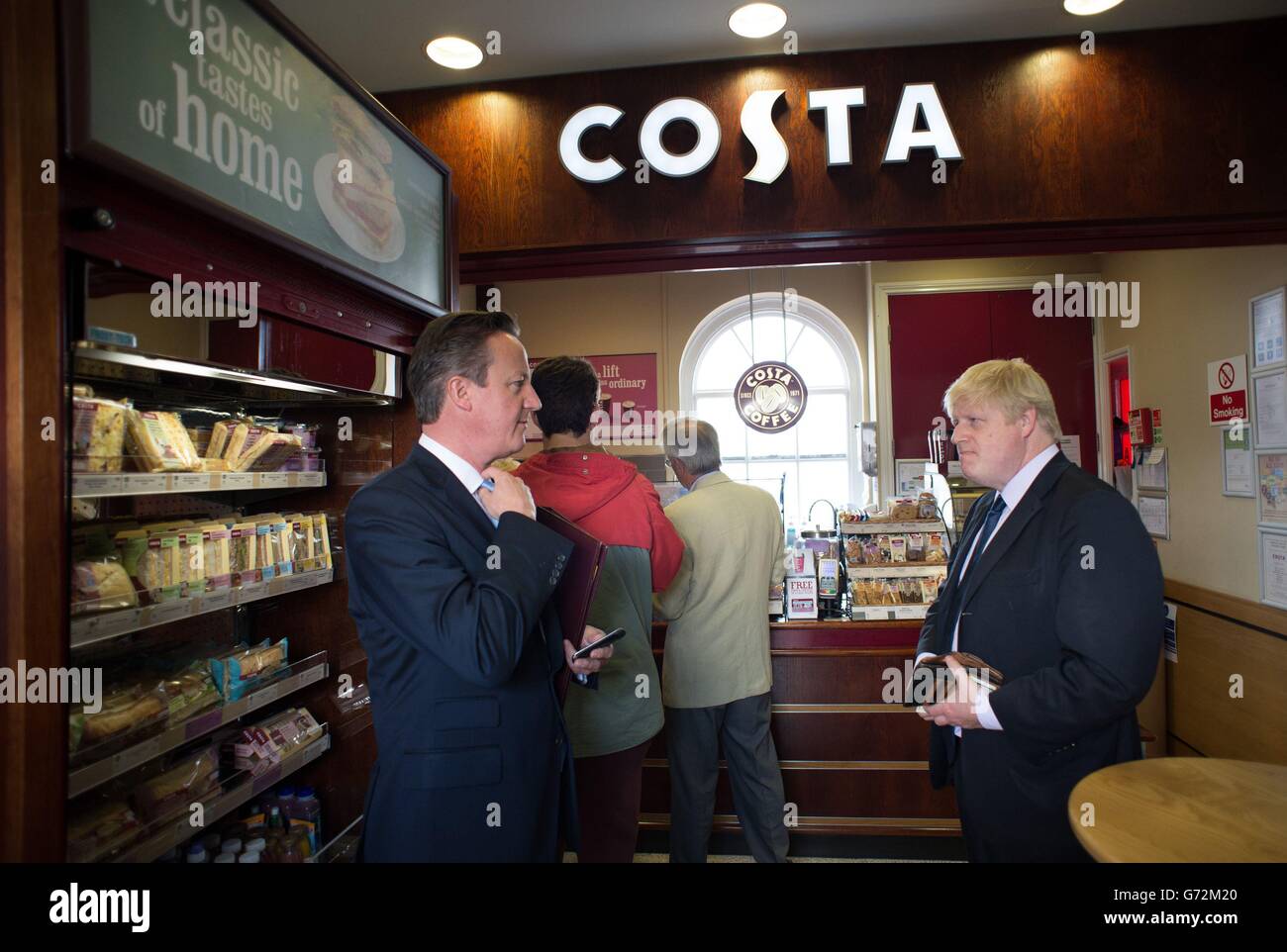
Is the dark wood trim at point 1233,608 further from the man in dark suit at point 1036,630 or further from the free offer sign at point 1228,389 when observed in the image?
the man in dark suit at point 1036,630

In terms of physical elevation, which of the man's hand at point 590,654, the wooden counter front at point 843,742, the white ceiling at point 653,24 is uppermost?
the white ceiling at point 653,24

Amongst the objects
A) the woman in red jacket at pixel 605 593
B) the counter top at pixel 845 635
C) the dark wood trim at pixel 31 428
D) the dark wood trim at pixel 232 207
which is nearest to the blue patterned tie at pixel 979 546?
the woman in red jacket at pixel 605 593

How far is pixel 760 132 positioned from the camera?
9.75 ft

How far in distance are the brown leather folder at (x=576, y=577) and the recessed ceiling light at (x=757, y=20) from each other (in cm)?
217

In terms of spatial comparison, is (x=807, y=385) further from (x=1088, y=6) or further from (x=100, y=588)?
(x=100, y=588)

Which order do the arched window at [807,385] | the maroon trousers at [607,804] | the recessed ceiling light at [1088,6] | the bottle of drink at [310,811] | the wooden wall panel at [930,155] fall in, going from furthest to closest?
the arched window at [807,385], the wooden wall panel at [930,155], the recessed ceiling light at [1088,6], the bottle of drink at [310,811], the maroon trousers at [607,804]

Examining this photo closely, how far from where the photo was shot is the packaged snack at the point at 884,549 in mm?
3580

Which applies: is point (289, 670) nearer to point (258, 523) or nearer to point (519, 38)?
point (258, 523)

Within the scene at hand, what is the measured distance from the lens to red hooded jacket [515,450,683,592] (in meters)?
2.21

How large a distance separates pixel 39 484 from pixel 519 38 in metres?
2.51

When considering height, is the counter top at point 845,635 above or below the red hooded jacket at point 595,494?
below

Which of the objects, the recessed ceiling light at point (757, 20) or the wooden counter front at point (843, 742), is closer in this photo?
the recessed ceiling light at point (757, 20)

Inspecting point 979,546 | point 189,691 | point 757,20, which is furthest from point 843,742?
point 757,20

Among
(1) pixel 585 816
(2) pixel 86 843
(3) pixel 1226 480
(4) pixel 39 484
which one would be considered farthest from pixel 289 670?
(3) pixel 1226 480
